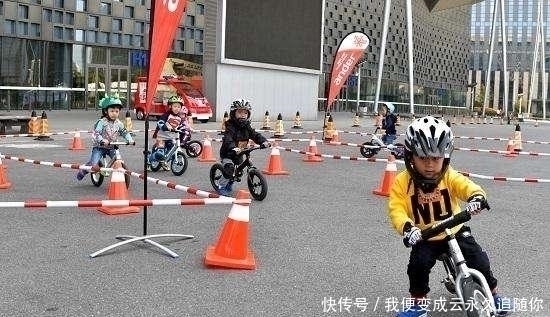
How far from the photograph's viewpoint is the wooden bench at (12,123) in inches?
851

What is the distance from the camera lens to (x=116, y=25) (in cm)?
4216

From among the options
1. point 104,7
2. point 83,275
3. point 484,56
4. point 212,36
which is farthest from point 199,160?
point 484,56

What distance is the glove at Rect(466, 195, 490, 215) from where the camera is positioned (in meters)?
3.88

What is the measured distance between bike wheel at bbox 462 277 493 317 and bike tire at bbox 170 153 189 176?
9455 millimetres

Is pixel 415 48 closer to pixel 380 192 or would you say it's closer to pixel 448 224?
pixel 380 192

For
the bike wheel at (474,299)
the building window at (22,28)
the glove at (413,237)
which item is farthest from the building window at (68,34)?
the bike wheel at (474,299)

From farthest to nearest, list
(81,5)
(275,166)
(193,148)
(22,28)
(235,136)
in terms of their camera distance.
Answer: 1. (81,5)
2. (22,28)
3. (193,148)
4. (275,166)
5. (235,136)

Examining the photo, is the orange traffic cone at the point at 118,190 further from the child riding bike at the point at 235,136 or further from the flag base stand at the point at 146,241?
the child riding bike at the point at 235,136

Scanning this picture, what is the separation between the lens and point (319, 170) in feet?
47.4

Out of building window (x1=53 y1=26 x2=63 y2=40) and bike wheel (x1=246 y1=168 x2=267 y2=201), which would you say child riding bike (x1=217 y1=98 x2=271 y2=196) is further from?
building window (x1=53 y1=26 x2=63 y2=40)

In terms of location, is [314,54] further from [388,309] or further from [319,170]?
[388,309]

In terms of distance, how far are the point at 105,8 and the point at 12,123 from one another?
69.8 feet

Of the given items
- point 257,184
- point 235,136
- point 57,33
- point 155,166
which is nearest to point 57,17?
point 57,33

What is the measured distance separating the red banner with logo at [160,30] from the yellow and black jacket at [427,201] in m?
3.46
